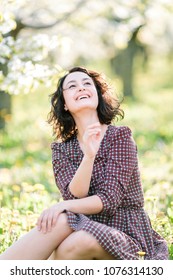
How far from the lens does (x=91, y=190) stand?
3232 millimetres

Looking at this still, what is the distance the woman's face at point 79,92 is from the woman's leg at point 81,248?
2.38ft

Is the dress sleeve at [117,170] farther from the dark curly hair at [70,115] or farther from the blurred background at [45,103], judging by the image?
the blurred background at [45,103]

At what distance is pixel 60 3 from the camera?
10070mm

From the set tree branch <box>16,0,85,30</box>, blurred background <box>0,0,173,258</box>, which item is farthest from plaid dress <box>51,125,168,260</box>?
tree branch <box>16,0,85,30</box>

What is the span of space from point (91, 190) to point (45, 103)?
1334cm

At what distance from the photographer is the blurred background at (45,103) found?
416cm

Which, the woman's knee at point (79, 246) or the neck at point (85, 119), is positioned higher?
the neck at point (85, 119)

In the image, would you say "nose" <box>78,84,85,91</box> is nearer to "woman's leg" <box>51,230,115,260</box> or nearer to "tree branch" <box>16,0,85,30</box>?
"woman's leg" <box>51,230,115,260</box>

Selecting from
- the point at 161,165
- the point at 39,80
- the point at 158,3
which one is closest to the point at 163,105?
the point at 158,3

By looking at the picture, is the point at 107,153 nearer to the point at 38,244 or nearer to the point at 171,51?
the point at 38,244

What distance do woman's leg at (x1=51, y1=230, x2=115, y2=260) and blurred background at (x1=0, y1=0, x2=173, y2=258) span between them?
0.63 m

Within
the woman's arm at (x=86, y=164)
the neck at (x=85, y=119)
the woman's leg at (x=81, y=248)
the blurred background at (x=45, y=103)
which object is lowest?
the woman's leg at (x=81, y=248)

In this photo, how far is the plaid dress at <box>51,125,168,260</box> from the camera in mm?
3061

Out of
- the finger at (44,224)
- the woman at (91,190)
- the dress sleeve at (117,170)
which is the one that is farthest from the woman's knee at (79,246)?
the dress sleeve at (117,170)
